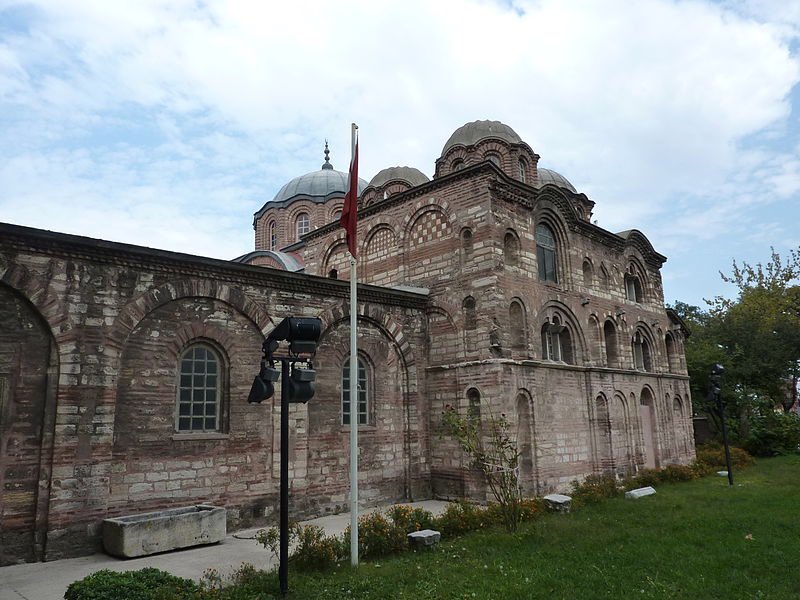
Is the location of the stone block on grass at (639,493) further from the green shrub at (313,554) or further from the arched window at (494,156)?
the arched window at (494,156)

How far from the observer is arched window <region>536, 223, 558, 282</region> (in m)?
17.3

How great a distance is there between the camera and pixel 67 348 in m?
10.0

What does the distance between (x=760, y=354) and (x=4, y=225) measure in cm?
3205

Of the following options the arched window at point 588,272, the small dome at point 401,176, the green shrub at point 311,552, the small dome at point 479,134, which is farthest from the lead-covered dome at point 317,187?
the green shrub at point 311,552

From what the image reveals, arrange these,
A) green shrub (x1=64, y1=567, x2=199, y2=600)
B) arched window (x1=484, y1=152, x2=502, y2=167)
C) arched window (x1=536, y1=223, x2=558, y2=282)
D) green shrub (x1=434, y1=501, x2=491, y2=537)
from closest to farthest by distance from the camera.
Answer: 1. green shrub (x1=64, y1=567, x2=199, y2=600)
2. green shrub (x1=434, y1=501, x2=491, y2=537)
3. arched window (x1=536, y1=223, x2=558, y2=282)
4. arched window (x1=484, y1=152, x2=502, y2=167)

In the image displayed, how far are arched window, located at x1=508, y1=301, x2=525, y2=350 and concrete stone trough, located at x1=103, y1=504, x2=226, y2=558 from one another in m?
8.49

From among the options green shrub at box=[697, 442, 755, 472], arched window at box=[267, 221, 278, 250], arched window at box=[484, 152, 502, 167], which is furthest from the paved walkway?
arched window at box=[267, 221, 278, 250]

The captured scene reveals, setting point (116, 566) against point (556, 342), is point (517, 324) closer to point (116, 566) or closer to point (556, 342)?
point (556, 342)

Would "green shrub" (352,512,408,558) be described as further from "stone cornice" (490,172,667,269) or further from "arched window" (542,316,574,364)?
"stone cornice" (490,172,667,269)

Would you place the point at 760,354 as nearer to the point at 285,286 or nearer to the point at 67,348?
the point at 285,286

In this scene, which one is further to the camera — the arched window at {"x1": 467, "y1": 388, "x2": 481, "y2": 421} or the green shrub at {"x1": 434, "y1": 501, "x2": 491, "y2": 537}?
the arched window at {"x1": 467, "y1": 388, "x2": 481, "y2": 421}

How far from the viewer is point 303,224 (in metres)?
30.4

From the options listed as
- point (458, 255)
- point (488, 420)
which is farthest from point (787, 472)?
point (458, 255)

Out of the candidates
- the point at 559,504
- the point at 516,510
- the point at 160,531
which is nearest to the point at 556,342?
the point at 559,504
